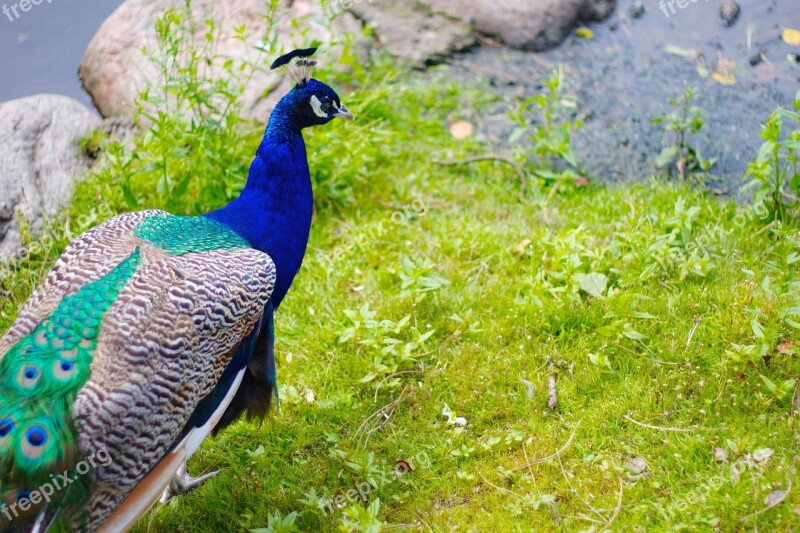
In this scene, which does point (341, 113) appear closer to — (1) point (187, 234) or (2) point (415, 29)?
(1) point (187, 234)

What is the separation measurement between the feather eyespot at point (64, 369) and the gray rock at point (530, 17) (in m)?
3.76

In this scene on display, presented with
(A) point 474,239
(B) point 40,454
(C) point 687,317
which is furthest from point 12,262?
(C) point 687,317

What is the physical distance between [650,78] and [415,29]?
4.96ft

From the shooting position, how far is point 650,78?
4.85m

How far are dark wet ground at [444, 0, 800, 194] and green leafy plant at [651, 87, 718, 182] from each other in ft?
0.23

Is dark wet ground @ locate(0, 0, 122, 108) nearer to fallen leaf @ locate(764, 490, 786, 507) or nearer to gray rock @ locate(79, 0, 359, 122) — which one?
gray rock @ locate(79, 0, 359, 122)

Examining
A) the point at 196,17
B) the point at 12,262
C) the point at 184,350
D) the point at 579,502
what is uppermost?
the point at 196,17

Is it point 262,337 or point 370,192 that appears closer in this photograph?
point 262,337

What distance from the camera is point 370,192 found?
445 centimetres

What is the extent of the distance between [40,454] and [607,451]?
1.90 metres

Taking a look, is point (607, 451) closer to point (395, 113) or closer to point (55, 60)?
point (395, 113)

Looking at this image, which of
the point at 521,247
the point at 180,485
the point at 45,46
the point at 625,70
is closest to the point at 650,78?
the point at 625,70

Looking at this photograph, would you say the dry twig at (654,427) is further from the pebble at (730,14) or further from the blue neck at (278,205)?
the pebble at (730,14)

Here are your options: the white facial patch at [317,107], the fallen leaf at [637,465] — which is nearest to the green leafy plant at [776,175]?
the fallen leaf at [637,465]
